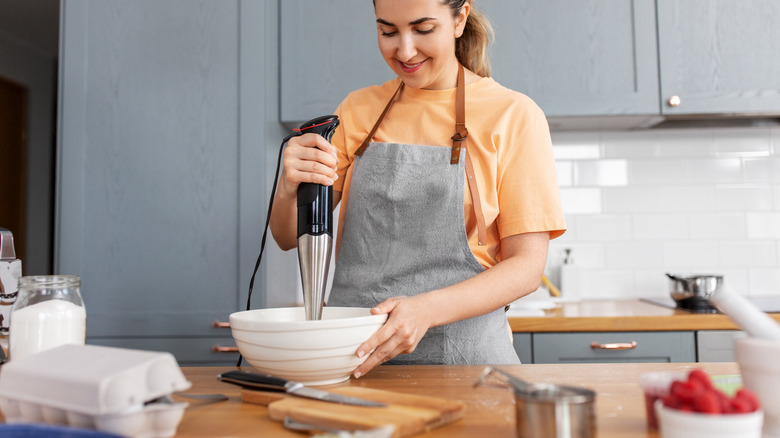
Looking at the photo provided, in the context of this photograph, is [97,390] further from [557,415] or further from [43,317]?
[557,415]

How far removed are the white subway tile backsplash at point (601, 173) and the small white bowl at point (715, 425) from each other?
199 cm

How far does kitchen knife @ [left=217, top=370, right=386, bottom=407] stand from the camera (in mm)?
682

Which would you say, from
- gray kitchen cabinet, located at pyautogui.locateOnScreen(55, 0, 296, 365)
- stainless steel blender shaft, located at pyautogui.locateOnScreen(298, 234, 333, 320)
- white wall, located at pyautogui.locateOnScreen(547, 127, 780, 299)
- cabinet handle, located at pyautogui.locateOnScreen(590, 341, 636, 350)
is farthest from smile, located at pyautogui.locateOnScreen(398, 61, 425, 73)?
white wall, located at pyautogui.locateOnScreen(547, 127, 780, 299)

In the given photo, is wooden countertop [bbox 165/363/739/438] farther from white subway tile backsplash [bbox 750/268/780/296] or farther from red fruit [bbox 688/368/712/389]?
white subway tile backsplash [bbox 750/268/780/296]

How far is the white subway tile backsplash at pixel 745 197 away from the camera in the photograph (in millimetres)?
2365

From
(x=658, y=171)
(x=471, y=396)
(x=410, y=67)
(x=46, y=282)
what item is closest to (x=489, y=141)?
(x=410, y=67)

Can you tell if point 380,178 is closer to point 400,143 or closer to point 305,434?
point 400,143

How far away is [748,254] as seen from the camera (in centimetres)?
236

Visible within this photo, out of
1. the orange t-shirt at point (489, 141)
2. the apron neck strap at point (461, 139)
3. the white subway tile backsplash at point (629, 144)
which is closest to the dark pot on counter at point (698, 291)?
the white subway tile backsplash at point (629, 144)

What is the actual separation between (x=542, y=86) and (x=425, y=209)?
1108 mm

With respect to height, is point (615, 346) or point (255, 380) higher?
point (255, 380)

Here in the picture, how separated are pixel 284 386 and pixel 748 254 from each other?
2.20 m

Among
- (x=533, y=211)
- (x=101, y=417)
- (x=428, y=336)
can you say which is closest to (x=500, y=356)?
(x=428, y=336)

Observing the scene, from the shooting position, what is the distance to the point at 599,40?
6.89 feet
